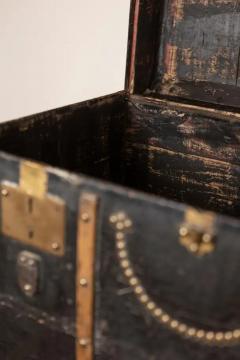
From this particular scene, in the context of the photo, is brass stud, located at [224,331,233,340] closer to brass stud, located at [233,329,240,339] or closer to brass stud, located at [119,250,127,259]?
brass stud, located at [233,329,240,339]

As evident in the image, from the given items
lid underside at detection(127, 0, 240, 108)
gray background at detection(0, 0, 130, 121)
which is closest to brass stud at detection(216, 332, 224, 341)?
lid underside at detection(127, 0, 240, 108)

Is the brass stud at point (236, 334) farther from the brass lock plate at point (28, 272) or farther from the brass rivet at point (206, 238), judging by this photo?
the brass lock plate at point (28, 272)

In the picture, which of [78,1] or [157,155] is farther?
[78,1]

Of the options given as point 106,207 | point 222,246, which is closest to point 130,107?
point 106,207

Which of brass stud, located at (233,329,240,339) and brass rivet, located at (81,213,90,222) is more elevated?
brass rivet, located at (81,213,90,222)

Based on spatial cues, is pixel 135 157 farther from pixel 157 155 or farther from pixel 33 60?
pixel 33 60

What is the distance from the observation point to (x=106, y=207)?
0.96 meters

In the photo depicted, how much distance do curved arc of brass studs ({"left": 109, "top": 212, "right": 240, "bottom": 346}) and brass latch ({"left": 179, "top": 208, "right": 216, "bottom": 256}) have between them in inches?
4.1

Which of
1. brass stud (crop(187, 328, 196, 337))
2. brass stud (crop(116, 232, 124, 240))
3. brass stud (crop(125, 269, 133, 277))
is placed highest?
brass stud (crop(116, 232, 124, 240))

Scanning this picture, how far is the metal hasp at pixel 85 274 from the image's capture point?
0.97 m

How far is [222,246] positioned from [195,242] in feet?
0.14

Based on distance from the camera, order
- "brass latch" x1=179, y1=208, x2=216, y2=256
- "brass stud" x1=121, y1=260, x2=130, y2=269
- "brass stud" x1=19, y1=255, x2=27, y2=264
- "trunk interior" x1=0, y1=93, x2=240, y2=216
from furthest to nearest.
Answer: "trunk interior" x1=0, y1=93, x2=240, y2=216 → "brass stud" x1=19, y1=255, x2=27, y2=264 → "brass stud" x1=121, y1=260, x2=130, y2=269 → "brass latch" x1=179, y1=208, x2=216, y2=256

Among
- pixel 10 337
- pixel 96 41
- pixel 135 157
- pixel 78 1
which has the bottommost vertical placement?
pixel 10 337

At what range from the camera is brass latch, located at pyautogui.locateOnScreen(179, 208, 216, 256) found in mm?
863
